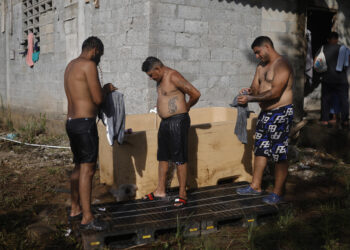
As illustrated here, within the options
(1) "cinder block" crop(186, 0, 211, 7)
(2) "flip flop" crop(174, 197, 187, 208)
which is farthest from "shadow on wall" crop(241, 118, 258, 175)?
(1) "cinder block" crop(186, 0, 211, 7)

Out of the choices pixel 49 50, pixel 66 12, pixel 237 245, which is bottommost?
pixel 237 245

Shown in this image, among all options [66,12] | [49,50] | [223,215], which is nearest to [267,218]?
[223,215]

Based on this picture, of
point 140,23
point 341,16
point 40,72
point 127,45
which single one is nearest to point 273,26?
point 341,16

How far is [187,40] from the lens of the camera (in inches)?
253

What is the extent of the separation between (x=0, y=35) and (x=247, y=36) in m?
8.87

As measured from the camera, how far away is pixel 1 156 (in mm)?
7027

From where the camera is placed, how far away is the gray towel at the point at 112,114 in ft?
12.4

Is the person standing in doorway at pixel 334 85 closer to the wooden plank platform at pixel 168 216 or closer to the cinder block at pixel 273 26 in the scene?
the cinder block at pixel 273 26

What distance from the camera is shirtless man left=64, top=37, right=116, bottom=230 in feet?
10.9

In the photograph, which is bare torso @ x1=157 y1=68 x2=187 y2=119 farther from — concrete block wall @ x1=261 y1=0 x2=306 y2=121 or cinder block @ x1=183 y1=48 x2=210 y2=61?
concrete block wall @ x1=261 y1=0 x2=306 y2=121

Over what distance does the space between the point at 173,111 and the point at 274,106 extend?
1.18m

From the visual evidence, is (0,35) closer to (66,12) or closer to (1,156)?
(66,12)

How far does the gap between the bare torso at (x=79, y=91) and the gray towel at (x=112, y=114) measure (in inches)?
14.0

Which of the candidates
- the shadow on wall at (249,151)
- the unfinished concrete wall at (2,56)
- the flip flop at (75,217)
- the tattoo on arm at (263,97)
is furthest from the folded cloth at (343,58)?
the unfinished concrete wall at (2,56)
